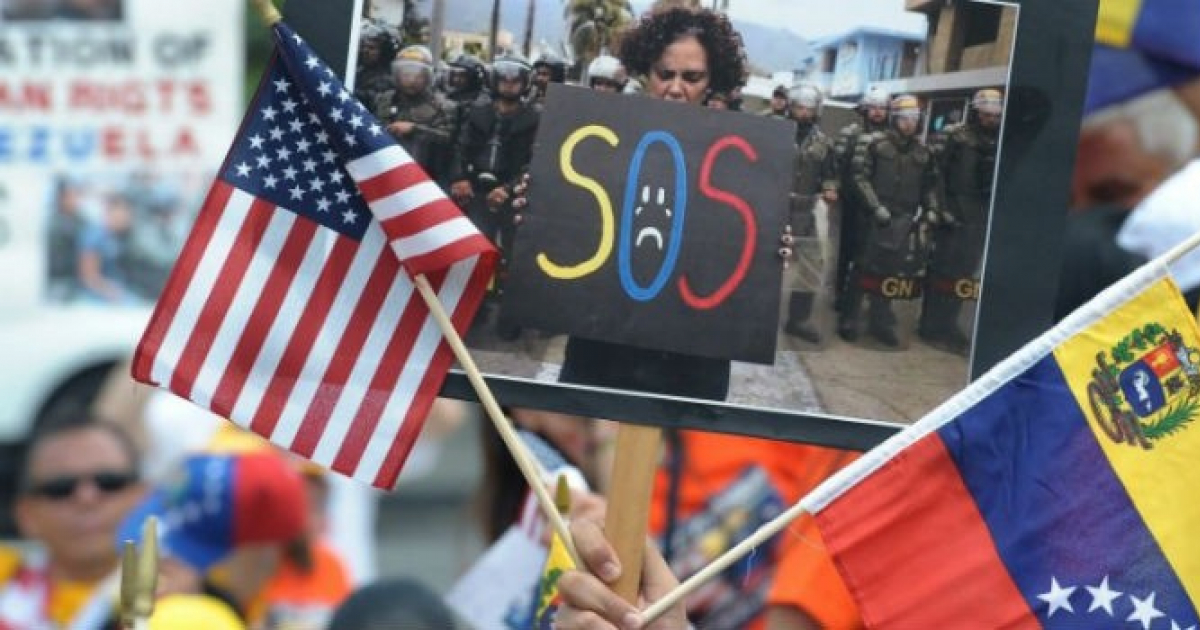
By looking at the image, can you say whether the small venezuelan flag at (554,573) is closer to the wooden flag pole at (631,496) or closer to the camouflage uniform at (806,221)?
the wooden flag pole at (631,496)

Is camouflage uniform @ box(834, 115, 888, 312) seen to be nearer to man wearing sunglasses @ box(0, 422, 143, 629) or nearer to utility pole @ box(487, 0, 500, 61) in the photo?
utility pole @ box(487, 0, 500, 61)

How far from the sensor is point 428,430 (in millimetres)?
8898

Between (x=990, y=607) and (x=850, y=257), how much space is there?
575mm

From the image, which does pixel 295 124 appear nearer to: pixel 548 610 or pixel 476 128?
pixel 476 128

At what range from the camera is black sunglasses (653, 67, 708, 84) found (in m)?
3.81

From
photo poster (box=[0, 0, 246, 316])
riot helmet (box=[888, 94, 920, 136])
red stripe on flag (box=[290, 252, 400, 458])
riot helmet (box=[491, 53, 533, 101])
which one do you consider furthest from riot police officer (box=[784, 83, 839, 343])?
photo poster (box=[0, 0, 246, 316])

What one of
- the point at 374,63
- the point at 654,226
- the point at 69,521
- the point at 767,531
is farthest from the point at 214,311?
the point at 69,521

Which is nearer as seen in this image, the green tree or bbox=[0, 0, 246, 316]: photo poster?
the green tree

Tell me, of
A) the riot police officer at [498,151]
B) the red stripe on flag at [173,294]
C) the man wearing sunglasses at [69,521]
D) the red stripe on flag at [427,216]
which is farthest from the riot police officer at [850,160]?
the man wearing sunglasses at [69,521]

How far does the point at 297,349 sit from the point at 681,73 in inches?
28.9

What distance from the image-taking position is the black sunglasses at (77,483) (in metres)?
6.64

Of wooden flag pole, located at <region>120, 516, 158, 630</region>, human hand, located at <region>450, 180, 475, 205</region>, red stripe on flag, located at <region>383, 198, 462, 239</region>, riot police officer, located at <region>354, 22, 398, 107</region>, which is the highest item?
riot police officer, located at <region>354, 22, 398, 107</region>

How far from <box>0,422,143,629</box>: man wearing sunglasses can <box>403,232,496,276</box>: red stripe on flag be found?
2790 mm

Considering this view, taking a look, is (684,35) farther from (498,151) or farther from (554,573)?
(554,573)
